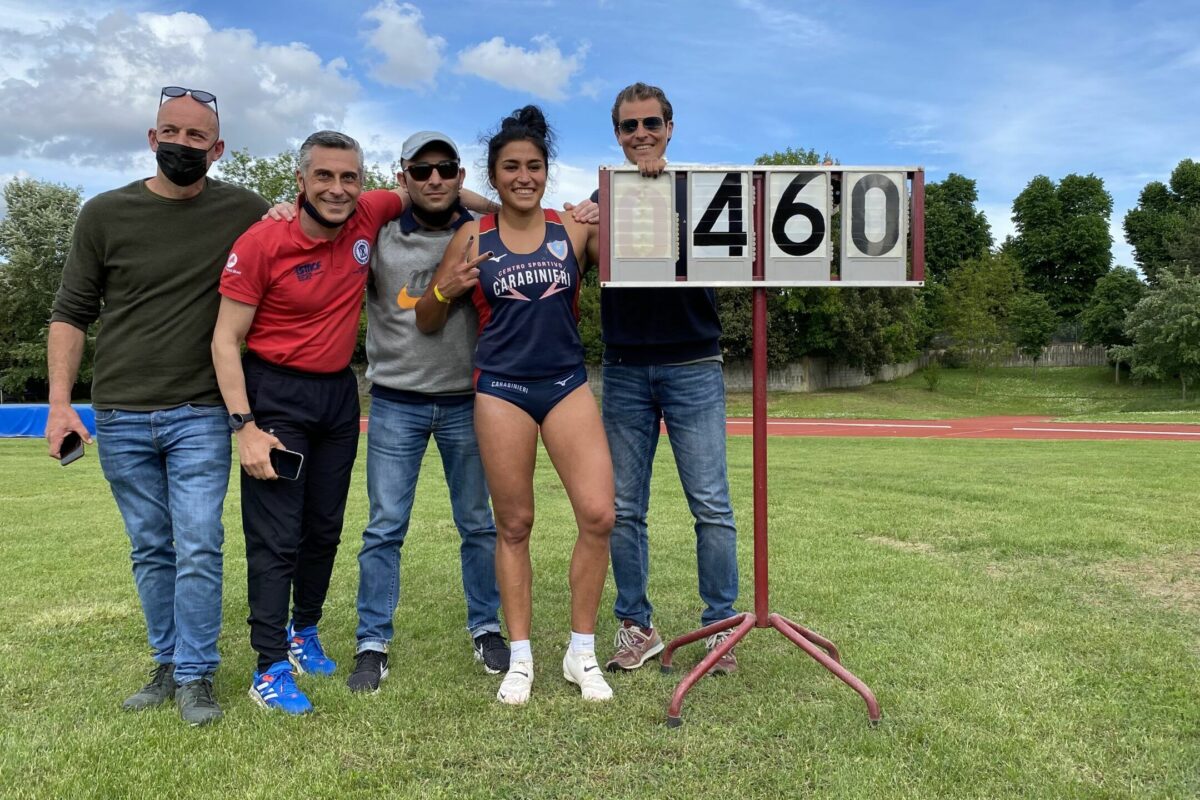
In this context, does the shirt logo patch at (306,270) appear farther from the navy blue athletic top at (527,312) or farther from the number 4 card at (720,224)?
the number 4 card at (720,224)

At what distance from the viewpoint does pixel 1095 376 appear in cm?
4291

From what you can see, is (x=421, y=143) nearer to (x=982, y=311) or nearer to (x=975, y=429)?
(x=975, y=429)

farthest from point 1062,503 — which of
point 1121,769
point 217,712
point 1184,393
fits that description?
point 1184,393

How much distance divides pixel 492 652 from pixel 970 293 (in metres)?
42.3

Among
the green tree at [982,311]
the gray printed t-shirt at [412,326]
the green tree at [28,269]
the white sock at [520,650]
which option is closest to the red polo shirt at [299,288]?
the gray printed t-shirt at [412,326]

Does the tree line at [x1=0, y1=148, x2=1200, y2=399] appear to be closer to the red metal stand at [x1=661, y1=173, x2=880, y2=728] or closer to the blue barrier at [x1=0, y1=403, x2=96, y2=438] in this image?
the blue barrier at [x1=0, y1=403, x2=96, y2=438]

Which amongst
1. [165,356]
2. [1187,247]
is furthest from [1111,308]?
[165,356]

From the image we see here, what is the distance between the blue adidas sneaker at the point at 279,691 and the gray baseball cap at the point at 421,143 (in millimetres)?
2215

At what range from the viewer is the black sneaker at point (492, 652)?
377 centimetres

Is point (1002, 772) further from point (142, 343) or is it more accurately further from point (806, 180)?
point (142, 343)

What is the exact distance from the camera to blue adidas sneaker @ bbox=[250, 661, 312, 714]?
3.29 m

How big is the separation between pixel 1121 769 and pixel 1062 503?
20.1 ft

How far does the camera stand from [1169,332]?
33.7 m

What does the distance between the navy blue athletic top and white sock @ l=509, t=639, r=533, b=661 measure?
3.66ft
